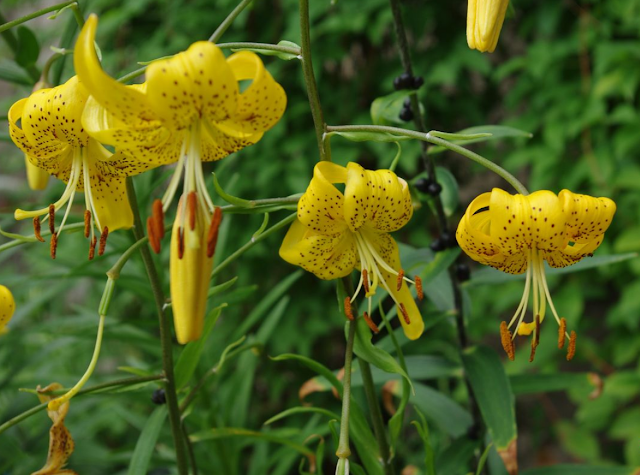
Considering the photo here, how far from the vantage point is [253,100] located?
513 mm

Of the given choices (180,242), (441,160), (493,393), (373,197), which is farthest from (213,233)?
(441,160)

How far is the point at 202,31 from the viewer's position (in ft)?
5.98

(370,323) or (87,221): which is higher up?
(87,221)

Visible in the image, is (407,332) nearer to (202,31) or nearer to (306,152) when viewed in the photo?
(306,152)

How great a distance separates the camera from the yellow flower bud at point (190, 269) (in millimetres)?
488

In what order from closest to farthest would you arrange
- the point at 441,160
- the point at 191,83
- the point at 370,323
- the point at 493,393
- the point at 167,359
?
the point at 191,83, the point at 370,323, the point at 167,359, the point at 493,393, the point at 441,160

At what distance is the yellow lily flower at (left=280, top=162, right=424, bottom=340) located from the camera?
0.56m

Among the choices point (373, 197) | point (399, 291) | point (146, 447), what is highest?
point (373, 197)

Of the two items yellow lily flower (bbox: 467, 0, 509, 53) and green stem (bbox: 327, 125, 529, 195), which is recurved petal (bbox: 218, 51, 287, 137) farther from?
yellow lily flower (bbox: 467, 0, 509, 53)

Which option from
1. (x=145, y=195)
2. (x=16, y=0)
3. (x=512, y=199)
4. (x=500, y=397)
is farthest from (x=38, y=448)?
(x=16, y=0)

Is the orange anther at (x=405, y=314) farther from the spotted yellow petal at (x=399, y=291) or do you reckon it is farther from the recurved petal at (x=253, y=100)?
the recurved petal at (x=253, y=100)

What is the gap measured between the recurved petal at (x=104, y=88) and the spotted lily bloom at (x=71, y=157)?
7 centimetres

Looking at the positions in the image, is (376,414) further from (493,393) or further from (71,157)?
(71,157)

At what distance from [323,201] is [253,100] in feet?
0.33
